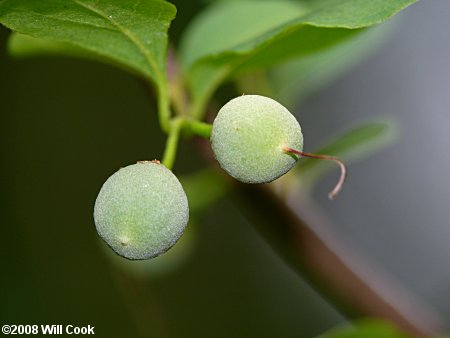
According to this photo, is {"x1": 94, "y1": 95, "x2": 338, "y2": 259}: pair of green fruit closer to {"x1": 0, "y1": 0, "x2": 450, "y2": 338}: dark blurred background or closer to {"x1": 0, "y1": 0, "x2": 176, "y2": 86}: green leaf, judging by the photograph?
{"x1": 0, "y1": 0, "x2": 176, "y2": 86}: green leaf

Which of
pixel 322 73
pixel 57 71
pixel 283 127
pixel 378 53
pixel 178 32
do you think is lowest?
pixel 283 127

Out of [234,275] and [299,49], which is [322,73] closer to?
[299,49]

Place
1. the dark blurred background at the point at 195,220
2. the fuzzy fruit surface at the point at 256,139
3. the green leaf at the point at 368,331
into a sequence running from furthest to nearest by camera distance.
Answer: the dark blurred background at the point at 195,220 → the green leaf at the point at 368,331 → the fuzzy fruit surface at the point at 256,139

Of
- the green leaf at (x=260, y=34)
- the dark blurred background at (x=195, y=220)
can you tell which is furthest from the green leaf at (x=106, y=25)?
the dark blurred background at (x=195, y=220)

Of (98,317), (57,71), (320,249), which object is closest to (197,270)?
(98,317)

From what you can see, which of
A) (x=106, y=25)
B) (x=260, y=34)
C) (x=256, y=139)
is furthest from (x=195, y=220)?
(x=256, y=139)

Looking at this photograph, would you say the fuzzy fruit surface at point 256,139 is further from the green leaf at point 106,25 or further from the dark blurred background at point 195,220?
the dark blurred background at point 195,220

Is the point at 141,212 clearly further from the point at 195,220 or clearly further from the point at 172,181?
the point at 195,220

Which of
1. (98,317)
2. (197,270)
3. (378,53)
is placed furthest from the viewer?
(378,53)
